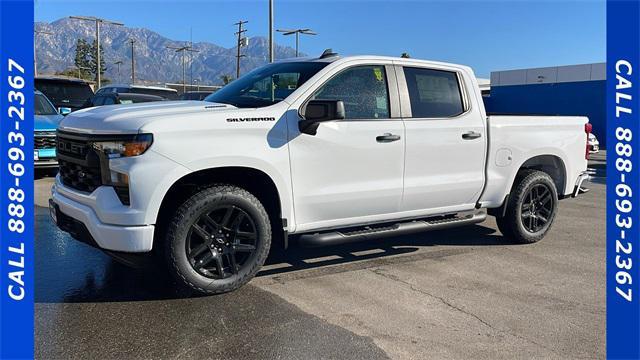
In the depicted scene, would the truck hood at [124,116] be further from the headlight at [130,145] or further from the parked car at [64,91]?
the parked car at [64,91]

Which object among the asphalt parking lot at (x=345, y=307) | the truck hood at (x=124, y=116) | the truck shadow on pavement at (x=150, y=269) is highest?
the truck hood at (x=124, y=116)

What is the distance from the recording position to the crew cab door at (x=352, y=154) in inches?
177

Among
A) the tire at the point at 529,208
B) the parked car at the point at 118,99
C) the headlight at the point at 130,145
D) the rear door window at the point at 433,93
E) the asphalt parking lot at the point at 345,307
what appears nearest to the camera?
the asphalt parking lot at the point at 345,307

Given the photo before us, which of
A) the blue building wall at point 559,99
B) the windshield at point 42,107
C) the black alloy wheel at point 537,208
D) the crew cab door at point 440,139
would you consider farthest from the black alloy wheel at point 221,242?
the blue building wall at point 559,99

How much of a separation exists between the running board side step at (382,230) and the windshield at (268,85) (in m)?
1.21

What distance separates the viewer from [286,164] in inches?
171

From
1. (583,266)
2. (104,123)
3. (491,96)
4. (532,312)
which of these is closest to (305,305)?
(532,312)

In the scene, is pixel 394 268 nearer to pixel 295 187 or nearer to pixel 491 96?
pixel 295 187

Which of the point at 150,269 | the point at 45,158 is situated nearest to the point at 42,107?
the point at 45,158

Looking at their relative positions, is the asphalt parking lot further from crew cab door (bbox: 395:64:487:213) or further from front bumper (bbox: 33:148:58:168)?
front bumper (bbox: 33:148:58:168)

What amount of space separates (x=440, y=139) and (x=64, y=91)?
11.5m

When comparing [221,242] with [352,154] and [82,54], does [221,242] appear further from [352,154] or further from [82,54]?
[82,54]

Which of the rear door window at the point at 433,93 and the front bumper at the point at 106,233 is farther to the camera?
the rear door window at the point at 433,93

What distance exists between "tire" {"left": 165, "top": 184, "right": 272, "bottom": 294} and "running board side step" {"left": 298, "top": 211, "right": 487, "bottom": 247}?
44cm
